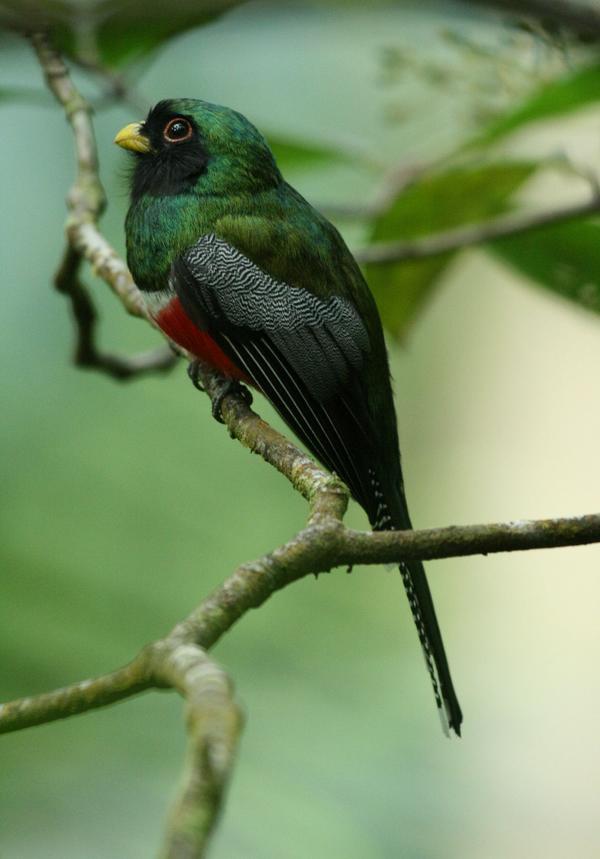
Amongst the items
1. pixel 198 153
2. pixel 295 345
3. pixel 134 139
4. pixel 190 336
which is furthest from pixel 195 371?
pixel 134 139

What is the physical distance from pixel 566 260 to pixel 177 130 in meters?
1.19

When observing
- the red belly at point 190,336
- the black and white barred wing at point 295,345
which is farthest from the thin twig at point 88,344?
the black and white barred wing at point 295,345

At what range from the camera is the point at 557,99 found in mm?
3420

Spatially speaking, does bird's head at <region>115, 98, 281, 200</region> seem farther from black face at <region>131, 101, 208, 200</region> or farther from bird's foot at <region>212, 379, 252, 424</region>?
bird's foot at <region>212, 379, 252, 424</region>

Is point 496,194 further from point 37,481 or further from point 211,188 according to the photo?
point 37,481

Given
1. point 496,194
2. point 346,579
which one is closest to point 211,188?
point 496,194

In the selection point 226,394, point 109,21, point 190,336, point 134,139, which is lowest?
point 226,394

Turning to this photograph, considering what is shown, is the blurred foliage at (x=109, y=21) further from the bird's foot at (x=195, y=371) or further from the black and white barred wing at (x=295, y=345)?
the bird's foot at (x=195, y=371)

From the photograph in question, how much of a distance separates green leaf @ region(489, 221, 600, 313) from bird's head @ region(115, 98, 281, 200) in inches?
29.8

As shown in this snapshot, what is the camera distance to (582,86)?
11.3 feet

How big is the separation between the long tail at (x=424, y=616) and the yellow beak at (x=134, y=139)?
1.24m

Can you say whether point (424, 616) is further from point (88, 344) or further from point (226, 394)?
point (88, 344)

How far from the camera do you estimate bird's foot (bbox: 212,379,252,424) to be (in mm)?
3363

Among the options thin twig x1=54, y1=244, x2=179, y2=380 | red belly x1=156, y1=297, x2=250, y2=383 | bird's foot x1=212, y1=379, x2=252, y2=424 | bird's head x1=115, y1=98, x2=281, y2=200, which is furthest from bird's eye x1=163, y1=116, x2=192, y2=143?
bird's foot x1=212, y1=379, x2=252, y2=424
